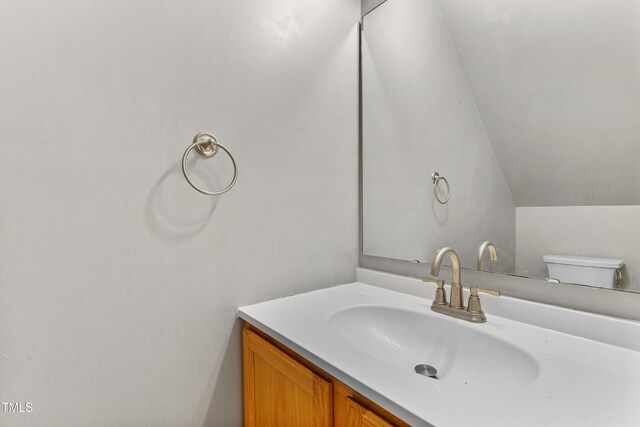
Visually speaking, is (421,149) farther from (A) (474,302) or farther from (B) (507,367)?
(B) (507,367)

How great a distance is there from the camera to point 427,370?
858mm

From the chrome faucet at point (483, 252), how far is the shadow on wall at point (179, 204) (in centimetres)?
83

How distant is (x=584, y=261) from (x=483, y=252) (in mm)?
244

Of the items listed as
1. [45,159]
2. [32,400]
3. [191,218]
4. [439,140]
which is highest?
[439,140]

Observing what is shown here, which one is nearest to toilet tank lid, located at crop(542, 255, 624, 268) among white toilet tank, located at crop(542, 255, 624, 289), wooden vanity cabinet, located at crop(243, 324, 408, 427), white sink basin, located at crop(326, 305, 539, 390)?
white toilet tank, located at crop(542, 255, 624, 289)

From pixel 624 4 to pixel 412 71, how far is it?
1.95 feet

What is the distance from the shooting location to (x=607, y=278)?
0.76 m

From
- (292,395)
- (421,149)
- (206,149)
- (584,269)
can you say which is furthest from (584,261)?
(206,149)

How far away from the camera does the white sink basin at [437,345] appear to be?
0.74m

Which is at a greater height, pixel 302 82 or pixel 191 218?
pixel 302 82

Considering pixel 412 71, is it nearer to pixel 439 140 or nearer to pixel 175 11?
pixel 439 140

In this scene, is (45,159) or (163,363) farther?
(163,363)

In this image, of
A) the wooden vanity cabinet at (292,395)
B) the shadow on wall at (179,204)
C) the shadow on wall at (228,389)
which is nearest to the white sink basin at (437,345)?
the wooden vanity cabinet at (292,395)

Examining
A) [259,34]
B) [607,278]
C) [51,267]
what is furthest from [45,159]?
[607,278]
